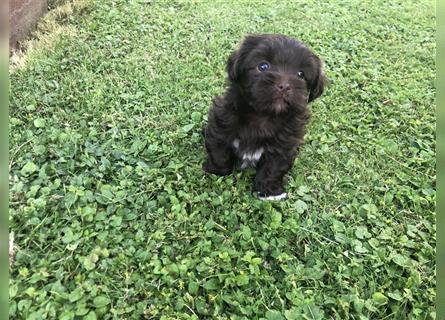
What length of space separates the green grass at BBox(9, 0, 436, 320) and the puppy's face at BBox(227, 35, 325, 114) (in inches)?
34.1

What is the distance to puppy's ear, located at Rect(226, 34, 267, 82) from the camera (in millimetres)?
3154

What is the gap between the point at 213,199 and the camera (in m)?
3.48

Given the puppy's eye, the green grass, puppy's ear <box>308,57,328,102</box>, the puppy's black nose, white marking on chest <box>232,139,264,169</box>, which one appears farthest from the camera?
white marking on chest <box>232,139,264,169</box>

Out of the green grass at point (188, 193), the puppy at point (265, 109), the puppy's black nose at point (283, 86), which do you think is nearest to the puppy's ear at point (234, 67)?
the puppy at point (265, 109)

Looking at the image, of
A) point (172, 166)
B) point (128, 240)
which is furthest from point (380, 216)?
point (128, 240)

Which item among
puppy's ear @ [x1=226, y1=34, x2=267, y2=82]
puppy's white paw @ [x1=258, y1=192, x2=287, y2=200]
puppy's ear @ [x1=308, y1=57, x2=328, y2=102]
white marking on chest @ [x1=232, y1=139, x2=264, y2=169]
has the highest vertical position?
puppy's ear @ [x1=226, y1=34, x2=267, y2=82]

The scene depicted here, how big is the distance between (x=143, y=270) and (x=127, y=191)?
75 cm

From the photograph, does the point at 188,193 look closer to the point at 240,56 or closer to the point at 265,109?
the point at 265,109

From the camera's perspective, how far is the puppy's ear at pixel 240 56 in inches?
124

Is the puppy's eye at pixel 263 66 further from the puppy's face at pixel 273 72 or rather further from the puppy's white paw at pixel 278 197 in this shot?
the puppy's white paw at pixel 278 197

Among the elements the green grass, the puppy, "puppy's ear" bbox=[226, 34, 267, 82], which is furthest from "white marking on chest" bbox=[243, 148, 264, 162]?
"puppy's ear" bbox=[226, 34, 267, 82]

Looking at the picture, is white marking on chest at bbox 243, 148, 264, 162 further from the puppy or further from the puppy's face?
the puppy's face

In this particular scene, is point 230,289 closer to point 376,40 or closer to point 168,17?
point 168,17

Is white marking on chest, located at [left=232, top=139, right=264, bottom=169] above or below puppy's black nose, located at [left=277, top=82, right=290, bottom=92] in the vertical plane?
below
